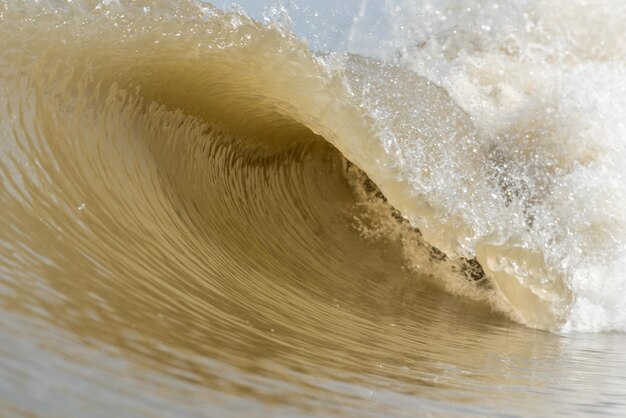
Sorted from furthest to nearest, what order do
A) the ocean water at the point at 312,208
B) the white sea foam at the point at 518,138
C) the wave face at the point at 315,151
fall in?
the white sea foam at the point at 518,138 < the wave face at the point at 315,151 < the ocean water at the point at 312,208

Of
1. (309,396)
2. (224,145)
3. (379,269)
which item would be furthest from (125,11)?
(309,396)

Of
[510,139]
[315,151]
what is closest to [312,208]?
[315,151]

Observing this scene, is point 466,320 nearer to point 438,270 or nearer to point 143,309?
point 438,270

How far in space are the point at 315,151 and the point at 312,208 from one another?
30 centimetres

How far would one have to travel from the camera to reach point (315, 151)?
398 centimetres

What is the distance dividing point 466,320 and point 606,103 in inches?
44.9

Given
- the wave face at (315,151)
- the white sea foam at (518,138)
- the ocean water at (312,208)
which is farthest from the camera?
the white sea foam at (518,138)

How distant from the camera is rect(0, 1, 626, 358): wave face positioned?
2295 mm

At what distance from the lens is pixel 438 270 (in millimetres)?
3600

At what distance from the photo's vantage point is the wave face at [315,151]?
2295mm

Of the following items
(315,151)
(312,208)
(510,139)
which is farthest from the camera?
(315,151)

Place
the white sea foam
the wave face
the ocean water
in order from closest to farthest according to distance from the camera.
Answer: the ocean water, the wave face, the white sea foam

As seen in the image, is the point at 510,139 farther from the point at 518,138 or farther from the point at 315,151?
the point at 315,151

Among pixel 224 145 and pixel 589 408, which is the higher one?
pixel 224 145
